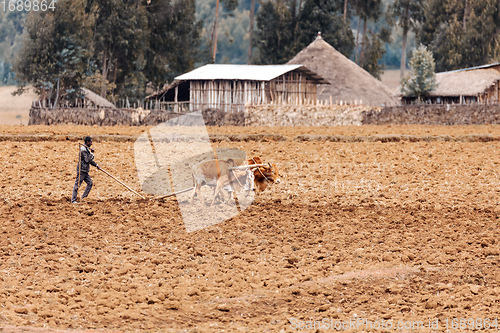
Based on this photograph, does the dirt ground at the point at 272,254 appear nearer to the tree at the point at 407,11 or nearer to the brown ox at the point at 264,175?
the brown ox at the point at 264,175

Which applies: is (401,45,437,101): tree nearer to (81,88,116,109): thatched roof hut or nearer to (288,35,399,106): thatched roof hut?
(288,35,399,106): thatched roof hut

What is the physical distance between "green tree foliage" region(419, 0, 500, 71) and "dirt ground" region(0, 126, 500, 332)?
4100 cm

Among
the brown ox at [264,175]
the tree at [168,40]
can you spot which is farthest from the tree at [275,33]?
the brown ox at [264,175]

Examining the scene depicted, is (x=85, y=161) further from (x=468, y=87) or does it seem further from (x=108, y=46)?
(x=468, y=87)

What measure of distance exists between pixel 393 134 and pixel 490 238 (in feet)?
43.1

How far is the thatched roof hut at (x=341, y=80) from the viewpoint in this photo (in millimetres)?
45531

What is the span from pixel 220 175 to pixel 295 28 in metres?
45.6

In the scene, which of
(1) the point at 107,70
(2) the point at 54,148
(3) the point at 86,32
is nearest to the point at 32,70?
(3) the point at 86,32

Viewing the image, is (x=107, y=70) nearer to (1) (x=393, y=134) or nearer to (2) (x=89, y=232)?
(1) (x=393, y=134)

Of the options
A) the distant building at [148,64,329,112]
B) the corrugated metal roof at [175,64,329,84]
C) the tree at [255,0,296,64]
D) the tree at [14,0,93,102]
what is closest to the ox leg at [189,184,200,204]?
the distant building at [148,64,329,112]

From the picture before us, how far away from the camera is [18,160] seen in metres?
20.7

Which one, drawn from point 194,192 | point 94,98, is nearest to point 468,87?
point 94,98

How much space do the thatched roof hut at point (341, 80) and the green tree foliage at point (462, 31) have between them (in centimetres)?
1313

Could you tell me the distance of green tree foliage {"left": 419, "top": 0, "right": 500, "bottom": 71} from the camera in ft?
189
